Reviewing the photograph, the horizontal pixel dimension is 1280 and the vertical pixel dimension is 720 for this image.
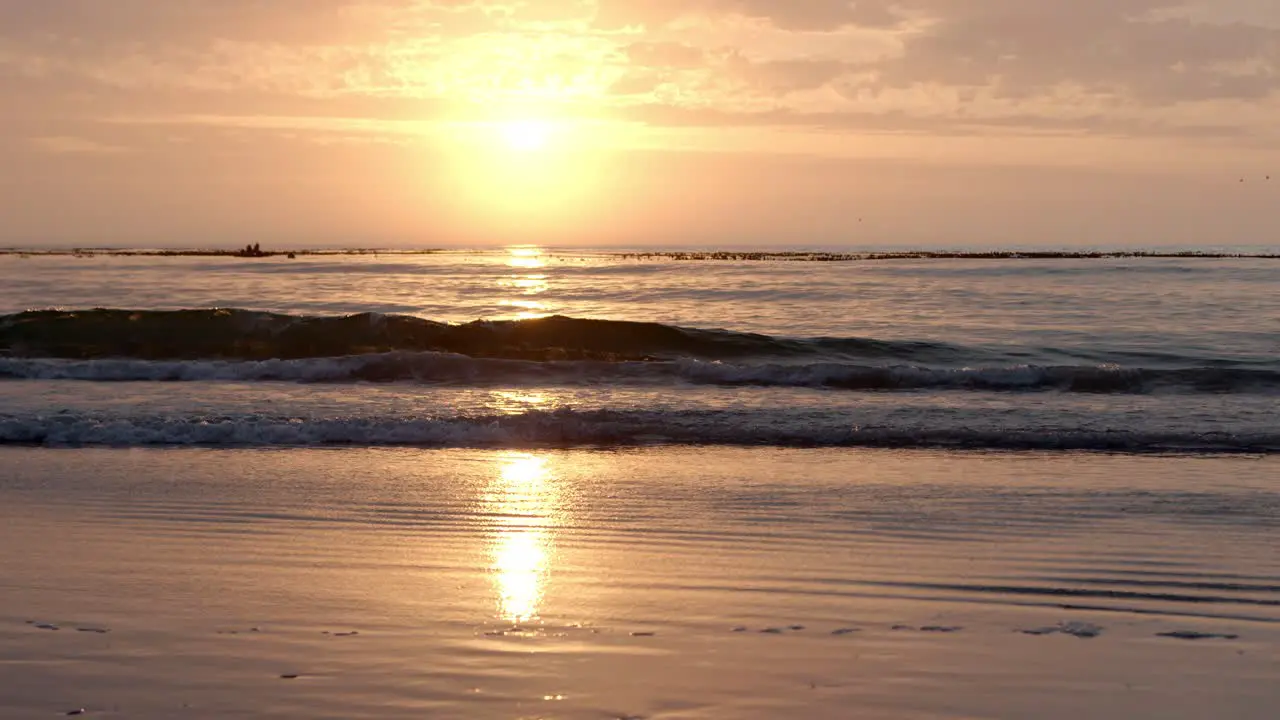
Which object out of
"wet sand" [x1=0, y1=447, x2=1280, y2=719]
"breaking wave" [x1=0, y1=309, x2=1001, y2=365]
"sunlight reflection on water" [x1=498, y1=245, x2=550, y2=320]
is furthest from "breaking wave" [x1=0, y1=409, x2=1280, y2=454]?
"sunlight reflection on water" [x1=498, y1=245, x2=550, y2=320]

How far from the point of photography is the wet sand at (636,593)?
4449mm

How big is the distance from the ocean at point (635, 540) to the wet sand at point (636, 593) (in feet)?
0.09

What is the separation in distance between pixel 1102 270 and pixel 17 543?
151 feet

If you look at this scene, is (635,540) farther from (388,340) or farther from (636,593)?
(388,340)

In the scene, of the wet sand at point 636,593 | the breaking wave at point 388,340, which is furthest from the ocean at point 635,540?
the breaking wave at point 388,340

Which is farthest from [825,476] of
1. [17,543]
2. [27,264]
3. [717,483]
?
[27,264]

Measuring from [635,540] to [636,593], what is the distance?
1.31 metres

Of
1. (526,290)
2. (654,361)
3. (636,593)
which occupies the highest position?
(636,593)

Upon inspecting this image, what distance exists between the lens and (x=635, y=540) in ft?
23.6

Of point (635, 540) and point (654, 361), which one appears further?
point (654, 361)

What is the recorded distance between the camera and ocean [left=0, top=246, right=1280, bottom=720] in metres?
4.55

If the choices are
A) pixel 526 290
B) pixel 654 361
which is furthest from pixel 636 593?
pixel 526 290

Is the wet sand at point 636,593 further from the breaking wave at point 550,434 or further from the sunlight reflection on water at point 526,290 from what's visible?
the sunlight reflection on water at point 526,290

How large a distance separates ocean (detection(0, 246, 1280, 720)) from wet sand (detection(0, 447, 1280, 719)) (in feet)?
0.09
